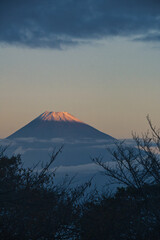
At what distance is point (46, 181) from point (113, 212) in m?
3.62

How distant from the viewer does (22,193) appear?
13875 millimetres

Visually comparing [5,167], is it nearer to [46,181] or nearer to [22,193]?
[46,181]

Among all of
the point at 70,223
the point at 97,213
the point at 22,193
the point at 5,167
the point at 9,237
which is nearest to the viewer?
the point at 9,237

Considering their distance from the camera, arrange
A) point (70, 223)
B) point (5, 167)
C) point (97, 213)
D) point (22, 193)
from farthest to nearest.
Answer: point (5, 167) → point (97, 213) → point (70, 223) → point (22, 193)

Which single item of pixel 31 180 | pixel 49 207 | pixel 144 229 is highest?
pixel 31 180

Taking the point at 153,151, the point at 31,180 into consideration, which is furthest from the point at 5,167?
the point at 153,151

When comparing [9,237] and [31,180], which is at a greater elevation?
[31,180]

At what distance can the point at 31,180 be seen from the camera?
1725cm

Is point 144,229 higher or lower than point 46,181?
lower

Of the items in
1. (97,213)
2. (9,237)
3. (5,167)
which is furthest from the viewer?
(5,167)

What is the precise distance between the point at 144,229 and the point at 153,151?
11.2 feet

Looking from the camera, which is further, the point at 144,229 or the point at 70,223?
the point at 70,223

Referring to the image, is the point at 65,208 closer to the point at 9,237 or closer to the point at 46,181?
the point at 46,181

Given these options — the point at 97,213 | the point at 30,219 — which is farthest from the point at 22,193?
the point at 97,213
